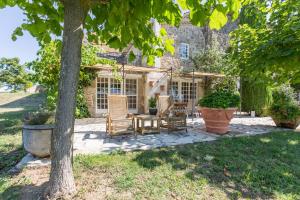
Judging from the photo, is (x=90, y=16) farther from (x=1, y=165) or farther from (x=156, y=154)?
(x=1, y=165)

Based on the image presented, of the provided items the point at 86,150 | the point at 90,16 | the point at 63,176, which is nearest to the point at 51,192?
the point at 63,176

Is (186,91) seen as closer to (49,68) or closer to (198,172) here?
(49,68)

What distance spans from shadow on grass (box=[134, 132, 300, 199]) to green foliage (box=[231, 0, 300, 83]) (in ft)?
6.22

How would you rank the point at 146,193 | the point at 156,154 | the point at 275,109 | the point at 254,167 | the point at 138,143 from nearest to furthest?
1. the point at 146,193
2. the point at 254,167
3. the point at 156,154
4. the point at 138,143
5. the point at 275,109

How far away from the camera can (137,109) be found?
43.7 ft

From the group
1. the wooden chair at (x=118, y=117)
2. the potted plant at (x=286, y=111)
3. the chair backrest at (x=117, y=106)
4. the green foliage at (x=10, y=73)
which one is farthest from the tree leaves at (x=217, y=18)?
the green foliage at (x=10, y=73)

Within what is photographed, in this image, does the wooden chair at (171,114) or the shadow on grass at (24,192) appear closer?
the shadow on grass at (24,192)

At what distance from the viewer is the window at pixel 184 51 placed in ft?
50.5

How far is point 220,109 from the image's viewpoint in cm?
683

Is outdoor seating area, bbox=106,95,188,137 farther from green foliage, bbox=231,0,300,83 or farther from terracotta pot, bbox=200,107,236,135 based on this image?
green foliage, bbox=231,0,300,83

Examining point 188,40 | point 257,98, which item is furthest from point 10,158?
point 188,40

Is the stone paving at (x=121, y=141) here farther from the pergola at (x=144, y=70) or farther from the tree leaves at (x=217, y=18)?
the tree leaves at (x=217, y=18)

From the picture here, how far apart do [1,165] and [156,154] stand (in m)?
3.38

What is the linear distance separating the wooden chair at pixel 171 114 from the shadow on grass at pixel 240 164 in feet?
5.43
